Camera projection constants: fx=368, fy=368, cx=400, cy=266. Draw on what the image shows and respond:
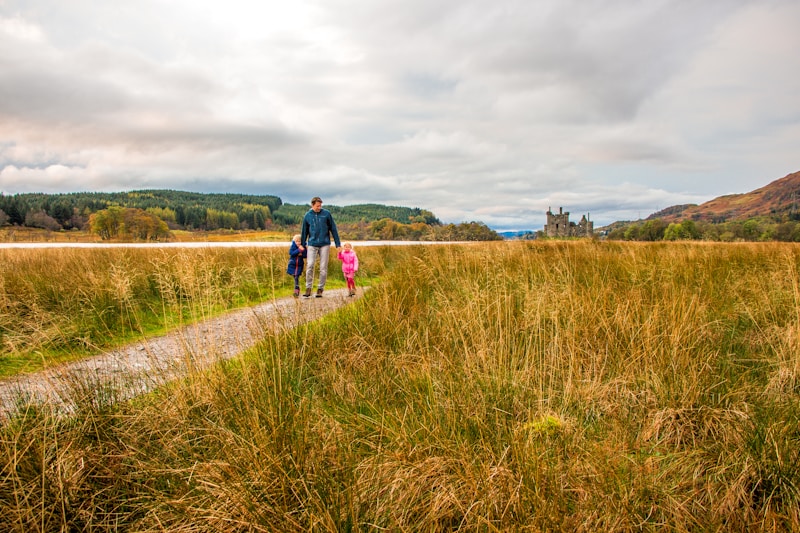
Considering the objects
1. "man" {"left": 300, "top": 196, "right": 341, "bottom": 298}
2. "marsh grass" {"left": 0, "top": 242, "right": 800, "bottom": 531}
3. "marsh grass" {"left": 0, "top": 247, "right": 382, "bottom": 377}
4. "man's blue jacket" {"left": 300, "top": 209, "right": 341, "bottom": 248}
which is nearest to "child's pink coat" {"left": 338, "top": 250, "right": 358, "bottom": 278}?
"man" {"left": 300, "top": 196, "right": 341, "bottom": 298}

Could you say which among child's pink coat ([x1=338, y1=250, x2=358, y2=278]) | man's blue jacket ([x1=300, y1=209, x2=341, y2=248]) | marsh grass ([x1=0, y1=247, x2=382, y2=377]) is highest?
man's blue jacket ([x1=300, y1=209, x2=341, y2=248])

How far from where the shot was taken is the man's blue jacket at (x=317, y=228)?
27.2ft

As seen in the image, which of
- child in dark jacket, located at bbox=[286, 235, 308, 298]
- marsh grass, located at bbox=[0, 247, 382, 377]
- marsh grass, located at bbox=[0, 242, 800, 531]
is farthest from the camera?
child in dark jacket, located at bbox=[286, 235, 308, 298]

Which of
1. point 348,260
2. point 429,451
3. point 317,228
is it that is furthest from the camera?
point 348,260

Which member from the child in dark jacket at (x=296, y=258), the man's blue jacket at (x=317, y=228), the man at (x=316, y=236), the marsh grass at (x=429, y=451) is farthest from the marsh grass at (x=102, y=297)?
the marsh grass at (x=429, y=451)

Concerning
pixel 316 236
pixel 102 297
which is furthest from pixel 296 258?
pixel 102 297

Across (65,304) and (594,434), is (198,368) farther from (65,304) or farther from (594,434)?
(65,304)

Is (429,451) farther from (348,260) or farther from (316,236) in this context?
(348,260)

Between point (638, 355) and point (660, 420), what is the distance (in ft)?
3.15

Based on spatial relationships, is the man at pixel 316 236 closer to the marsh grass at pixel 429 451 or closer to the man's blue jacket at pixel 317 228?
the man's blue jacket at pixel 317 228

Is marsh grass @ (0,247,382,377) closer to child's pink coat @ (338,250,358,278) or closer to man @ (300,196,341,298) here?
man @ (300,196,341,298)

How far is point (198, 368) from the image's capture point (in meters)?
2.61

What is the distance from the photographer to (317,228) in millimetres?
8320

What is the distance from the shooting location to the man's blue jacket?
8.29m
